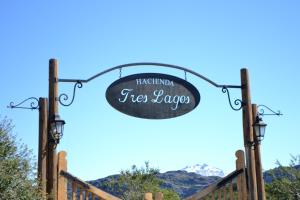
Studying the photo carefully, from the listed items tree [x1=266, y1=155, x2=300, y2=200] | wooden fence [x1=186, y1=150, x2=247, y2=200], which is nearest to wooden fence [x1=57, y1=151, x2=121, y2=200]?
wooden fence [x1=186, y1=150, x2=247, y2=200]

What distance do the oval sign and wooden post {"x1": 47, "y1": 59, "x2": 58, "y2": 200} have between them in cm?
106

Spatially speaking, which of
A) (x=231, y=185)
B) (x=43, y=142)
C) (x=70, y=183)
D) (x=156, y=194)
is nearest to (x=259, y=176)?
(x=231, y=185)

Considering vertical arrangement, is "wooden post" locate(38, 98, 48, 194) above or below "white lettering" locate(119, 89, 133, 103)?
below

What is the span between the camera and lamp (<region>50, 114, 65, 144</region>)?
1035 cm

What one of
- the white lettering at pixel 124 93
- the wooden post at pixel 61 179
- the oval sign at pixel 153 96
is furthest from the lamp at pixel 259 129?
the wooden post at pixel 61 179

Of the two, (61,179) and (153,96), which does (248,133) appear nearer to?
(153,96)

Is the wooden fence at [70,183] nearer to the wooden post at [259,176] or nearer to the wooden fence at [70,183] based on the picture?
the wooden fence at [70,183]

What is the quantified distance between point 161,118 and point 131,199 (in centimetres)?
2216

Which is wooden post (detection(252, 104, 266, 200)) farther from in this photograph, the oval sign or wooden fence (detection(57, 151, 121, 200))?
wooden fence (detection(57, 151, 121, 200))

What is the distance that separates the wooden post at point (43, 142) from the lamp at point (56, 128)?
0.19 m

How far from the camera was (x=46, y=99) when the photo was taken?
34.9ft

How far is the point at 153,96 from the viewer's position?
1124 cm

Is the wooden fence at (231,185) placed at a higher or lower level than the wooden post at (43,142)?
lower

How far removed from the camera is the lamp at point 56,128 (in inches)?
408
